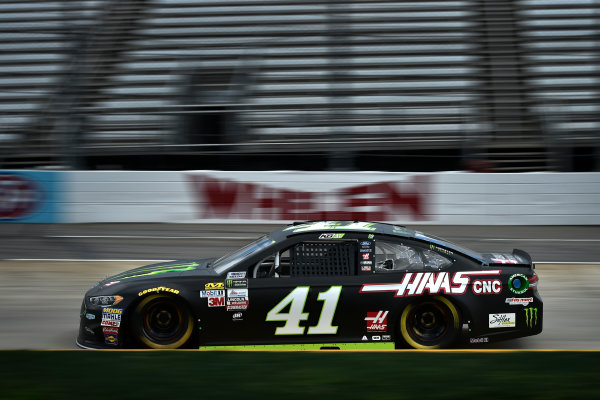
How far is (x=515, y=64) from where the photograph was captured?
19719 millimetres

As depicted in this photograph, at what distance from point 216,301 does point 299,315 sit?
690 millimetres

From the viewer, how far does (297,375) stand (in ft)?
15.9

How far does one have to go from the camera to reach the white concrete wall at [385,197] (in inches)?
562

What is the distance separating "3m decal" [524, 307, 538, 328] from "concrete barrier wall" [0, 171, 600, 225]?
762cm

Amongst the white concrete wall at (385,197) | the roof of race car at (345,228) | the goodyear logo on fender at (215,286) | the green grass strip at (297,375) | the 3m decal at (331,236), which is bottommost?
the green grass strip at (297,375)

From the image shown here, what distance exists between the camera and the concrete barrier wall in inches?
562

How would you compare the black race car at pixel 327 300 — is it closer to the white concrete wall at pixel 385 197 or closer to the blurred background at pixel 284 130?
the blurred background at pixel 284 130

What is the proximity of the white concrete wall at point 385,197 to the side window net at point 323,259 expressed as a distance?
7.65 m

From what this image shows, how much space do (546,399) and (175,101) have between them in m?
14.2

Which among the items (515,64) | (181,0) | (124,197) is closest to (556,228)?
(515,64)

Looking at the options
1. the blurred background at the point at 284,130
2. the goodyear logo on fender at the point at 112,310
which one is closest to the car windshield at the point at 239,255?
the goodyear logo on fender at the point at 112,310

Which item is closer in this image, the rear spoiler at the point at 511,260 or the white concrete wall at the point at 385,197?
the rear spoiler at the point at 511,260

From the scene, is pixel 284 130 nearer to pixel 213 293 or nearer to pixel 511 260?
pixel 511 260

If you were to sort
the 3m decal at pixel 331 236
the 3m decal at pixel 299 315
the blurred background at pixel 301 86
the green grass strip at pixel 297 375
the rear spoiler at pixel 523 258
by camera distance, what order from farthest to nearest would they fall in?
the blurred background at pixel 301 86 < the rear spoiler at pixel 523 258 < the 3m decal at pixel 331 236 < the 3m decal at pixel 299 315 < the green grass strip at pixel 297 375
